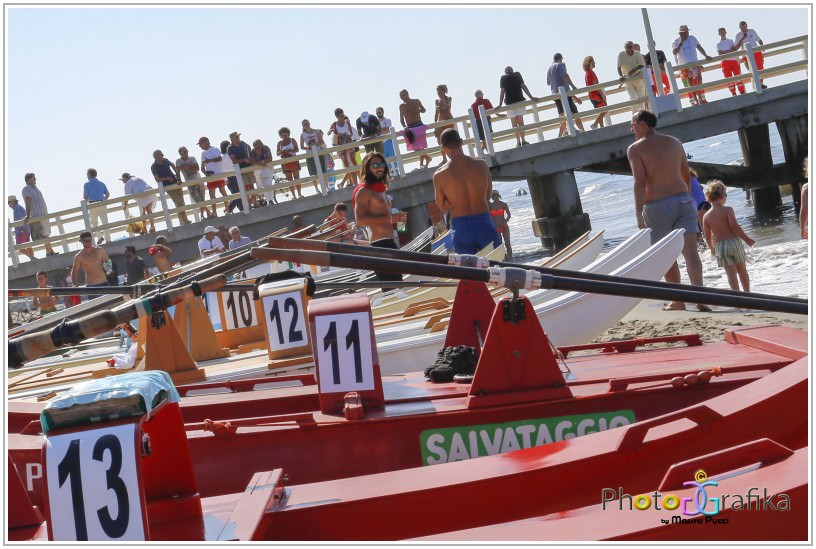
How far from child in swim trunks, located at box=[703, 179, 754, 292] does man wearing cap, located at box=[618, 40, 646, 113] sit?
433 inches

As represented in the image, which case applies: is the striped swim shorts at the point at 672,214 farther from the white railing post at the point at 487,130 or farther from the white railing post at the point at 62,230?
the white railing post at the point at 62,230

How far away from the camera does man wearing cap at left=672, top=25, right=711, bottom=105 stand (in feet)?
65.6

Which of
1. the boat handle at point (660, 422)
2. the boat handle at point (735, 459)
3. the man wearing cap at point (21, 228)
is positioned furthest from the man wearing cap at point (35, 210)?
the boat handle at point (735, 459)

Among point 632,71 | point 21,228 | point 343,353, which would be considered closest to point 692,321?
point 343,353

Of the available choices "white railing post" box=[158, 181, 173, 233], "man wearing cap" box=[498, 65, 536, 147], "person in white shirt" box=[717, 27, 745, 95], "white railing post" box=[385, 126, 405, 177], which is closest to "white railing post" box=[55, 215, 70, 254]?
"white railing post" box=[158, 181, 173, 233]

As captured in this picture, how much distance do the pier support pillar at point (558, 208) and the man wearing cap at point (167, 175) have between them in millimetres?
7241

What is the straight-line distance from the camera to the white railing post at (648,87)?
63.6ft

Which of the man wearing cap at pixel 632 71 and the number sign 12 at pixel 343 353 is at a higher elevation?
the man wearing cap at pixel 632 71

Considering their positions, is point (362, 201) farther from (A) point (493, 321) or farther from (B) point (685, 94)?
(B) point (685, 94)

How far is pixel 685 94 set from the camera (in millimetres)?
20047

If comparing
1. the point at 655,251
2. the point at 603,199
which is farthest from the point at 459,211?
Answer: the point at 603,199

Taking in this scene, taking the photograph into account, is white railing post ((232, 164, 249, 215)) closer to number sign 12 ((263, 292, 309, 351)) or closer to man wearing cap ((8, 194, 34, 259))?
man wearing cap ((8, 194, 34, 259))

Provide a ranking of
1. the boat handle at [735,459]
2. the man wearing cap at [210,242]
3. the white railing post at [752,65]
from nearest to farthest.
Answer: the boat handle at [735,459]
the man wearing cap at [210,242]
the white railing post at [752,65]

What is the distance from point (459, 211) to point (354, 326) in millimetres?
4248
